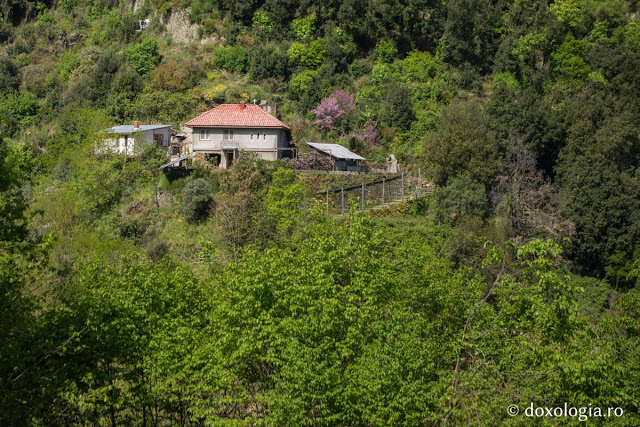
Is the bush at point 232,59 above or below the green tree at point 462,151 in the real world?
above

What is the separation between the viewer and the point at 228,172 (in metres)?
36.3

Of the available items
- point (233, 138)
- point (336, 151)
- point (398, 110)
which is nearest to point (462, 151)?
point (336, 151)

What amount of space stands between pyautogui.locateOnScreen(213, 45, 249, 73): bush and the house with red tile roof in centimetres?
1254

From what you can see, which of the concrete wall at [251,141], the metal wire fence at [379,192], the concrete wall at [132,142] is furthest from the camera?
the concrete wall at [132,142]

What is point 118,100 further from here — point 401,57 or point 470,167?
point 470,167

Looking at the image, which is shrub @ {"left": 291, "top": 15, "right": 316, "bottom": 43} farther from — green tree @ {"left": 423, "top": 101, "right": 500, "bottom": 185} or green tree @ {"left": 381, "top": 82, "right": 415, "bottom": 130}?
green tree @ {"left": 423, "top": 101, "right": 500, "bottom": 185}

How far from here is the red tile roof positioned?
130ft

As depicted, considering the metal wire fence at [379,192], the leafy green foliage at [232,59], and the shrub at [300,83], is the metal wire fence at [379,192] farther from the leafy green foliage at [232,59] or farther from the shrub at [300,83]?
the leafy green foliage at [232,59]

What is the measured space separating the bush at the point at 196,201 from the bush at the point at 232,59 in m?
19.4

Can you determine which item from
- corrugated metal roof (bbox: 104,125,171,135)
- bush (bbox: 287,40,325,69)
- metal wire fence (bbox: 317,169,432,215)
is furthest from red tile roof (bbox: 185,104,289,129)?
bush (bbox: 287,40,325,69)

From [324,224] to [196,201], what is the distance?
1692 cm

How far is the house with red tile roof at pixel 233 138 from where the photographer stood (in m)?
39.6

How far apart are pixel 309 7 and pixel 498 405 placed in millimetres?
48300

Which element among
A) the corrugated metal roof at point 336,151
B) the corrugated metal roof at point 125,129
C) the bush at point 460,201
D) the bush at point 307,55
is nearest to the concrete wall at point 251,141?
the corrugated metal roof at point 336,151
